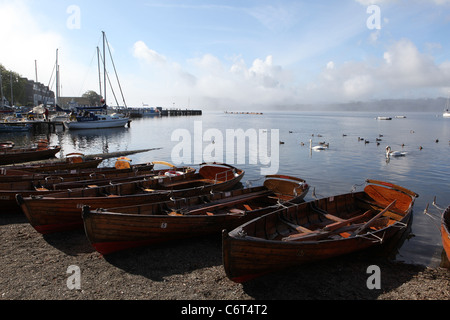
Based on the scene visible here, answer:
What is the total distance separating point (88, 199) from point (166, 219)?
3586 millimetres

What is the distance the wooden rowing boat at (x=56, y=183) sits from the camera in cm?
1198

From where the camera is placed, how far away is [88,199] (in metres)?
10.7

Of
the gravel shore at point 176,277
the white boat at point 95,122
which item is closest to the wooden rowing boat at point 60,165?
the gravel shore at point 176,277

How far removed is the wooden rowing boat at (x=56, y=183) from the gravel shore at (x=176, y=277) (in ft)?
8.31

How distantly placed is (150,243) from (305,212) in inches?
235

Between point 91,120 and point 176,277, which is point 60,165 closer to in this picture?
point 176,277

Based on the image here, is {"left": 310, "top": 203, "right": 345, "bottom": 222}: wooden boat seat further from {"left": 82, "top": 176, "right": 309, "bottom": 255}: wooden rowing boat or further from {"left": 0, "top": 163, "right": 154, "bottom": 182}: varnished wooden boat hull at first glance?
{"left": 0, "top": 163, "right": 154, "bottom": 182}: varnished wooden boat hull

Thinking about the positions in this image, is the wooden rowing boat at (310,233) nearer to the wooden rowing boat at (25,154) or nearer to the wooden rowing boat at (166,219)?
the wooden rowing boat at (166,219)

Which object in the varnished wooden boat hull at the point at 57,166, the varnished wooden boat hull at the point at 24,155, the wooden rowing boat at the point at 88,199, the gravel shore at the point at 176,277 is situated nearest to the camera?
the gravel shore at the point at 176,277

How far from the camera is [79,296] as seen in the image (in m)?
6.99

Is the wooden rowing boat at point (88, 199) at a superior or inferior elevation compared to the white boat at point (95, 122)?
inferior
